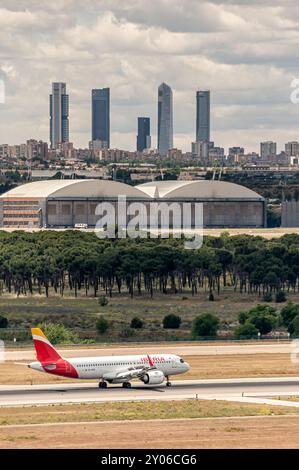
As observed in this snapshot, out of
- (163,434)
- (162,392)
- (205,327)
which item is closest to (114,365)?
(162,392)

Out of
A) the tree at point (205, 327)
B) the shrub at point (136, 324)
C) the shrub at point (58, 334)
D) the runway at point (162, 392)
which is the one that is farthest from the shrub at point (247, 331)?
the runway at point (162, 392)

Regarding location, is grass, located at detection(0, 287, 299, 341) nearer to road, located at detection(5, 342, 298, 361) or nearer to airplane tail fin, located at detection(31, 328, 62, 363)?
road, located at detection(5, 342, 298, 361)

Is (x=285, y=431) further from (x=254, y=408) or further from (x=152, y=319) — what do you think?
(x=152, y=319)

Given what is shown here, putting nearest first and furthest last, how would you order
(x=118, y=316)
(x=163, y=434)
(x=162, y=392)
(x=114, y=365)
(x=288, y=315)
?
1. (x=163, y=434)
2. (x=162, y=392)
3. (x=114, y=365)
4. (x=288, y=315)
5. (x=118, y=316)

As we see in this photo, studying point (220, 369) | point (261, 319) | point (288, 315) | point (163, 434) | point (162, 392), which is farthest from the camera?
point (288, 315)

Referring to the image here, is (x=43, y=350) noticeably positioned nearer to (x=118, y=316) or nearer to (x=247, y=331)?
(x=247, y=331)

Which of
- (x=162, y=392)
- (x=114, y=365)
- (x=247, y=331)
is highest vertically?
(x=114, y=365)

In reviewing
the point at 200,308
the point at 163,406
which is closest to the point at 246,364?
the point at 163,406
